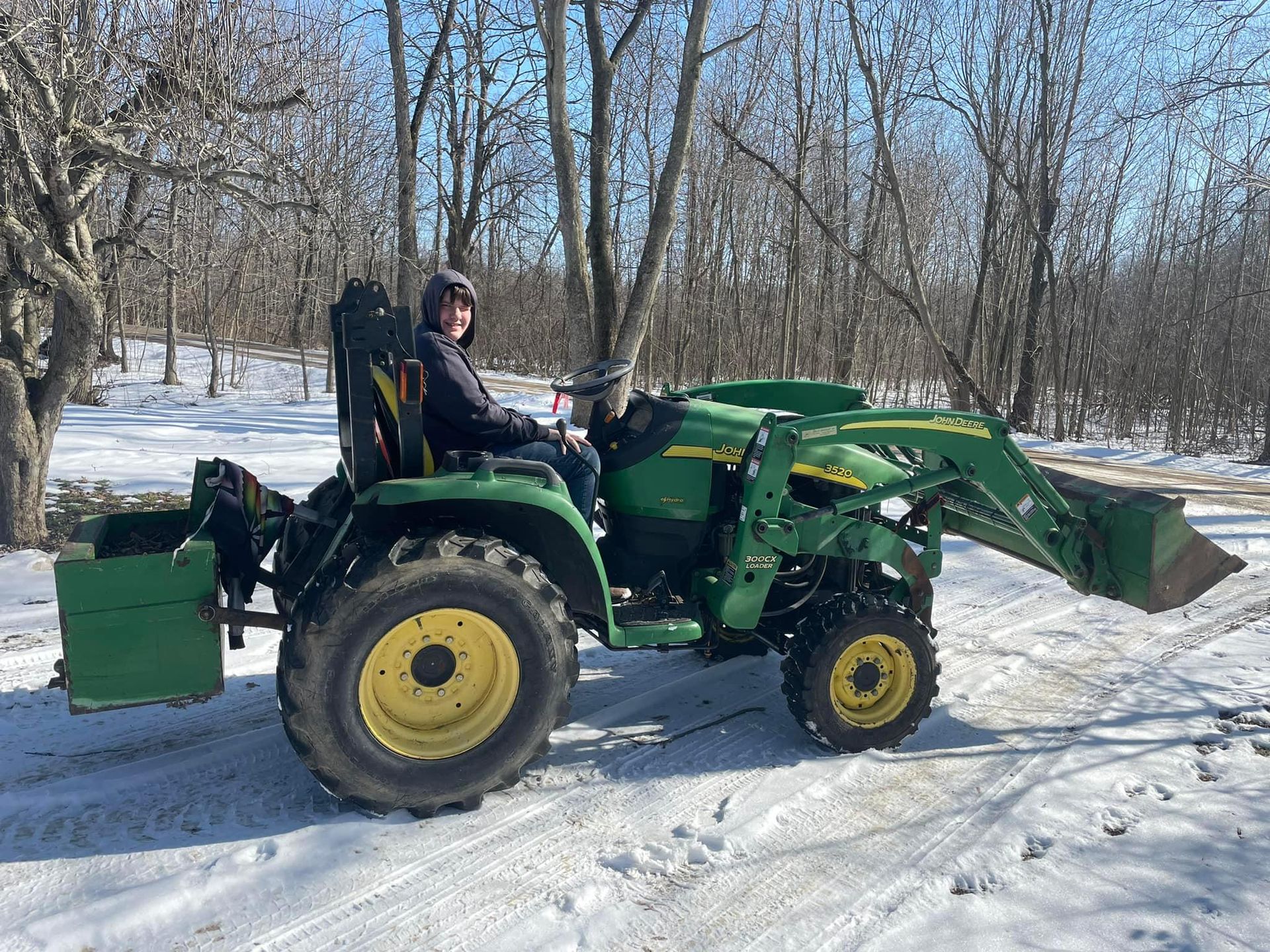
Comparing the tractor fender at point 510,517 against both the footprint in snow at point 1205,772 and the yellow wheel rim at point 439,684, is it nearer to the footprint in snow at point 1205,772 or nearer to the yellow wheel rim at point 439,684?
the yellow wheel rim at point 439,684

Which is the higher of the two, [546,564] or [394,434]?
[394,434]

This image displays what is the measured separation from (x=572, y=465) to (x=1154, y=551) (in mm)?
2564

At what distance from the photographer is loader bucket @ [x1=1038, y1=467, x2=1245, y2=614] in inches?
150

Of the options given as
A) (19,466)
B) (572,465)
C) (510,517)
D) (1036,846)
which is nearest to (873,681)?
(1036,846)

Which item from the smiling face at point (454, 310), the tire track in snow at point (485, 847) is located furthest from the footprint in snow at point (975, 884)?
the smiling face at point (454, 310)

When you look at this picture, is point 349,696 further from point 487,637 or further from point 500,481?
point 500,481

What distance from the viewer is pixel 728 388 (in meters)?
4.48

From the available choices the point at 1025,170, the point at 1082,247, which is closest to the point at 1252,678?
the point at 1025,170

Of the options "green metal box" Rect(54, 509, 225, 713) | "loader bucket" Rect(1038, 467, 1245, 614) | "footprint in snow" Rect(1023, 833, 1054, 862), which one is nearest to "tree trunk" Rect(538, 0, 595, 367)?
"loader bucket" Rect(1038, 467, 1245, 614)

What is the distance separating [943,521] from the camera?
4156mm

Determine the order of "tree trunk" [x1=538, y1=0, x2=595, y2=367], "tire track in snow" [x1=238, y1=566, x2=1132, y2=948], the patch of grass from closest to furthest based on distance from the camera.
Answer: "tire track in snow" [x1=238, y1=566, x2=1132, y2=948] → the patch of grass → "tree trunk" [x1=538, y1=0, x2=595, y2=367]

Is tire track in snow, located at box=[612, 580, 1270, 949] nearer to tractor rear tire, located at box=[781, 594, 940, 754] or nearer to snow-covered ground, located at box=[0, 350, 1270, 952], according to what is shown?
snow-covered ground, located at box=[0, 350, 1270, 952]

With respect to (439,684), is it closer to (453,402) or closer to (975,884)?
(453,402)

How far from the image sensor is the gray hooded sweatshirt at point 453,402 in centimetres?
328
